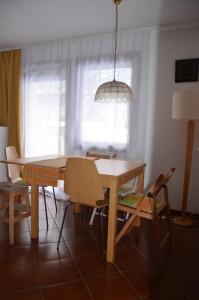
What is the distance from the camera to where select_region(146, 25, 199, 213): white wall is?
124 inches

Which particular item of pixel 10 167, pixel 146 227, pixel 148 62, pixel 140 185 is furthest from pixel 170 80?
pixel 10 167

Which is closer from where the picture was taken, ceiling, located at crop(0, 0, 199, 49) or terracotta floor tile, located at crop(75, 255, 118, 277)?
terracotta floor tile, located at crop(75, 255, 118, 277)

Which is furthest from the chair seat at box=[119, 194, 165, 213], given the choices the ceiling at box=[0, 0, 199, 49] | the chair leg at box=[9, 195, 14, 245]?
the ceiling at box=[0, 0, 199, 49]

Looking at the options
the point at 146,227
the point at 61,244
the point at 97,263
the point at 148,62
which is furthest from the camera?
the point at 148,62

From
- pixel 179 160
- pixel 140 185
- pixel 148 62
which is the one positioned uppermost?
pixel 148 62

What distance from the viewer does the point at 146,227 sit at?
283 cm

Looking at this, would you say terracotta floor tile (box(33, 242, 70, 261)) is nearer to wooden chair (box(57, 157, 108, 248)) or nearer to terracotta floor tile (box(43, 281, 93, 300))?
terracotta floor tile (box(43, 281, 93, 300))

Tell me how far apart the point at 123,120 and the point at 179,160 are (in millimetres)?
935

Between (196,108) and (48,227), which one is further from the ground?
(196,108)

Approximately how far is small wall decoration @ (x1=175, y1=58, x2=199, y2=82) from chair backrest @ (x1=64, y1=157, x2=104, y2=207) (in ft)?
6.21

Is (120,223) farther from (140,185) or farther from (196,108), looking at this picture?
(196,108)

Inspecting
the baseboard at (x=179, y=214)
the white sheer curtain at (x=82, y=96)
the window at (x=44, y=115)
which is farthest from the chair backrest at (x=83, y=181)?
the window at (x=44, y=115)

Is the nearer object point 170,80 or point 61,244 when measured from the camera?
point 61,244

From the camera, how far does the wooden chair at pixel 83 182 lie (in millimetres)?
2018
